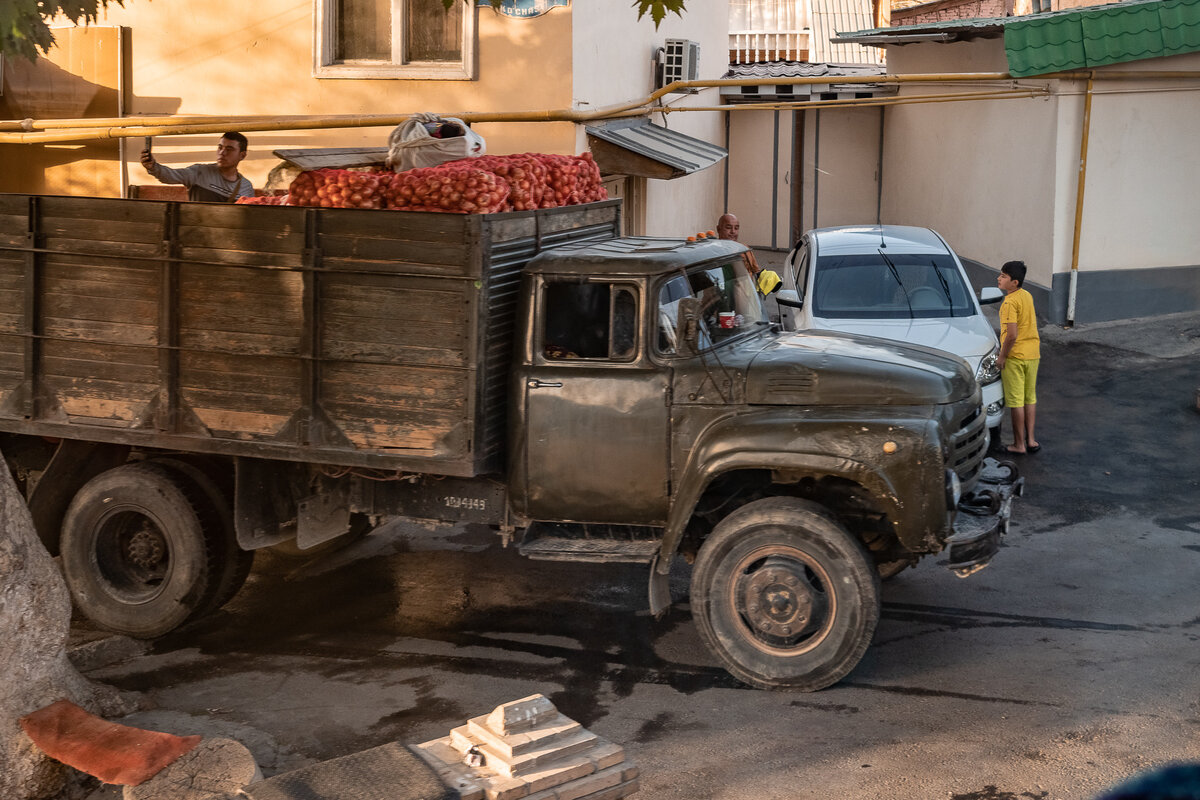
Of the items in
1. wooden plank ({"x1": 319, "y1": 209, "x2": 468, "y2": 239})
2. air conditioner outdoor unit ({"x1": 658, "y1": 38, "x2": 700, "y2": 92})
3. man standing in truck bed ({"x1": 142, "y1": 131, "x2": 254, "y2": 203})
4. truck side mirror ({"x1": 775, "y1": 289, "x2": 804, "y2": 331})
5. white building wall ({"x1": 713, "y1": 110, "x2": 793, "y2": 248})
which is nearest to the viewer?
wooden plank ({"x1": 319, "y1": 209, "x2": 468, "y2": 239})

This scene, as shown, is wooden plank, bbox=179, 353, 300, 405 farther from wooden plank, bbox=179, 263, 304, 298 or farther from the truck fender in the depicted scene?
the truck fender

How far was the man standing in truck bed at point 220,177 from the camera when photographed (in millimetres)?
10395

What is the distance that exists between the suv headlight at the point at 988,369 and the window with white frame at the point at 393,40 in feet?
18.4

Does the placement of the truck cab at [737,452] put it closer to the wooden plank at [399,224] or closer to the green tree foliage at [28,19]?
the wooden plank at [399,224]

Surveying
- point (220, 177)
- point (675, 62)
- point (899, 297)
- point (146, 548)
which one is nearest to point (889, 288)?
point (899, 297)

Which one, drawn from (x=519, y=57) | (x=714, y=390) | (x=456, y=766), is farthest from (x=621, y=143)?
(x=456, y=766)

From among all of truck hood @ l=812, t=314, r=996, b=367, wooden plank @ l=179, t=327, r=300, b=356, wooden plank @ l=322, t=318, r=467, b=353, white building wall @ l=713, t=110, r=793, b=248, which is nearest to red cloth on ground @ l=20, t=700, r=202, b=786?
wooden plank @ l=179, t=327, r=300, b=356

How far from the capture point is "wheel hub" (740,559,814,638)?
21.8 ft

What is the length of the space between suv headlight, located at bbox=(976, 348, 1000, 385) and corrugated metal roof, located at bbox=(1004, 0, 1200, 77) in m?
5.10

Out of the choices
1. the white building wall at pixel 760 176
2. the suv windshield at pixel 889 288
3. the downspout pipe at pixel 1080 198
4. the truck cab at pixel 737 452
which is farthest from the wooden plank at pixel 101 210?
the white building wall at pixel 760 176

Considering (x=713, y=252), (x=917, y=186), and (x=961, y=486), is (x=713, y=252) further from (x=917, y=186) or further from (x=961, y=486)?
(x=917, y=186)

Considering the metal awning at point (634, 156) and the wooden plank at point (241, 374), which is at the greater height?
the metal awning at point (634, 156)

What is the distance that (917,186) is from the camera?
21719 millimetres

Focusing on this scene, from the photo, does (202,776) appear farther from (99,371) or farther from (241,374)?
(99,371)
